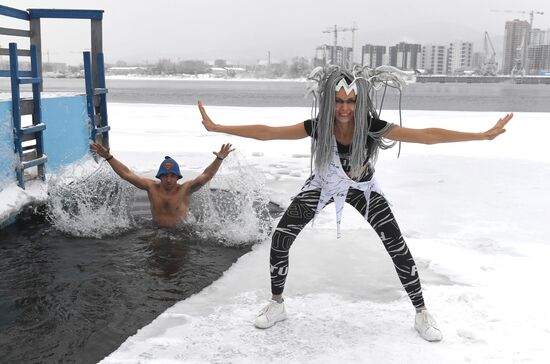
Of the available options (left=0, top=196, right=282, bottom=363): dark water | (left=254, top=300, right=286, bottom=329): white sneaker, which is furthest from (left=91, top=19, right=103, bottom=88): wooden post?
(left=254, top=300, right=286, bottom=329): white sneaker

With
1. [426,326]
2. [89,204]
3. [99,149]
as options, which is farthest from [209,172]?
[426,326]

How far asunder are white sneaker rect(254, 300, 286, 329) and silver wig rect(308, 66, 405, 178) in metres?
1.00

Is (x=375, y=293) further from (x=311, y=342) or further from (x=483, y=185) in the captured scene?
(x=483, y=185)

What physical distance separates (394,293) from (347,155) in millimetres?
1372

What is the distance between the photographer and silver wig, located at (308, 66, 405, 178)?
141 inches

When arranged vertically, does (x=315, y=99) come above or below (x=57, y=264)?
above

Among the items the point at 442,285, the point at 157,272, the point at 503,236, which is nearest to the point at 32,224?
the point at 157,272

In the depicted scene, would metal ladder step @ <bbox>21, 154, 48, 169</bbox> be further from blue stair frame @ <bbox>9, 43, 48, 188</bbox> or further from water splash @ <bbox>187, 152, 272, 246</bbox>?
water splash @ <bbox>187, 152, 272, 246</bbox>

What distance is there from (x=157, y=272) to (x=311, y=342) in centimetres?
198

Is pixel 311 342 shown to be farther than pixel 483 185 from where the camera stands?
No

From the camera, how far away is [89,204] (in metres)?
6.68

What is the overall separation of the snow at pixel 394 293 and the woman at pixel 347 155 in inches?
10.2

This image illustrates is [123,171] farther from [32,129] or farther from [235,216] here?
[32,129]

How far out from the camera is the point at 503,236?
19.5 ft
